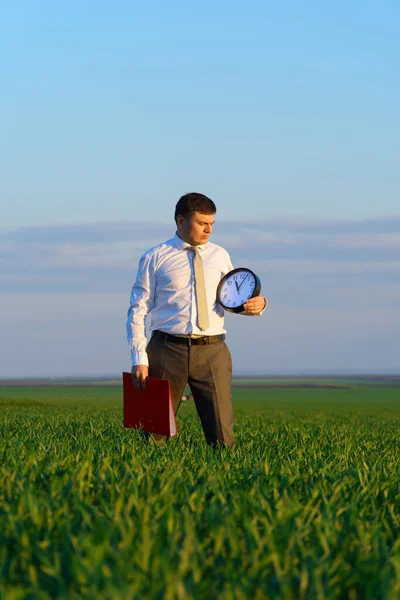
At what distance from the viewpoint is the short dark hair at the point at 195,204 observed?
785 centimetres

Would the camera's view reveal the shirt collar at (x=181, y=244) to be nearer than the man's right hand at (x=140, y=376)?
No

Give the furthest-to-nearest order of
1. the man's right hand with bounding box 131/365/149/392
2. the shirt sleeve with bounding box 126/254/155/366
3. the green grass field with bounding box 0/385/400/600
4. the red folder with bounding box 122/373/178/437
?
the shirt sleeve with bounding box 126/254/155/366 → the man's right hand with bounding box 131/365/149/392 → the red folder with bounding box 122/373/178/437 → the green grass field with bounding box 0/385/400/600

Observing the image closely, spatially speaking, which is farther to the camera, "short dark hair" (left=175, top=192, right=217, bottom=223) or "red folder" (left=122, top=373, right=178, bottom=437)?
"short dark hair" (left=175, top=192, right=217, bottom=223)

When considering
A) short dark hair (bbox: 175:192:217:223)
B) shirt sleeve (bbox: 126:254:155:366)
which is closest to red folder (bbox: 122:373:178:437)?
shirt sleeve (bbox: 126:254:155:366)

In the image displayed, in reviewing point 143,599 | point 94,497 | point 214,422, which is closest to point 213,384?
point 214,422

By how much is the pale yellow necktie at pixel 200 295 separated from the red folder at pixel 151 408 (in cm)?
70

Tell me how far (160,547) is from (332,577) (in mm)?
742

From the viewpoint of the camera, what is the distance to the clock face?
307 inches

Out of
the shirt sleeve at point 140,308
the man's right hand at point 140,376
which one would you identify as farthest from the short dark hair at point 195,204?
the man's right hand at point 140,376

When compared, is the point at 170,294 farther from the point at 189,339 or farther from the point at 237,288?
the point at 237,288

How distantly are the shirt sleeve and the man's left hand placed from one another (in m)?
1.02

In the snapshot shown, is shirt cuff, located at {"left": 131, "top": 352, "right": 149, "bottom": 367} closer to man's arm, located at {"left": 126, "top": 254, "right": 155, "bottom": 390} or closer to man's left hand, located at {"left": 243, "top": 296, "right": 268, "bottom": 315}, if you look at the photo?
man's arm, located at {"left": 126, "top": 254, "right": 155, "bottom": 390}

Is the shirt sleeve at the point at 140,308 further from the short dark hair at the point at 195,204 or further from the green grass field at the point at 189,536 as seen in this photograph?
the green grass field at the point at 189,536

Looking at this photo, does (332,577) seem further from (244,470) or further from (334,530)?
(244,470)
